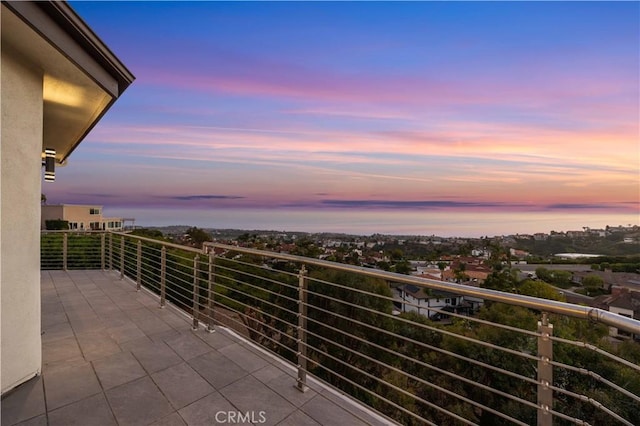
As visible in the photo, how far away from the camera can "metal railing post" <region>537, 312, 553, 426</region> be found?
57.5 inches

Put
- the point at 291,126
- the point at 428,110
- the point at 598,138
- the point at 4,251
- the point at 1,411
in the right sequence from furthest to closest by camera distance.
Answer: the point at 291,126 < the point at 428,110 < the point at 598,138 < the point at 4,251 < the point at 1,411

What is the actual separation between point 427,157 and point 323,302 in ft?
25.6

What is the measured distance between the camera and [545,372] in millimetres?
1473

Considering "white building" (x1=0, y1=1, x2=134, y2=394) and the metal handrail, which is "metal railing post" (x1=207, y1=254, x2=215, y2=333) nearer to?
"white building" (x1=0, y1=1, x2=134, y2=394)

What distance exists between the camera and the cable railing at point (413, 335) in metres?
1.49

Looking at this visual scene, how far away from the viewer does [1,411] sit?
2.28 m

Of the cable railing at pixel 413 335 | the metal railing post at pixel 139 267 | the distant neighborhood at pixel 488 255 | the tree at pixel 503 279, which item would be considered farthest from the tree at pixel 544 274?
the metal railing post at pixel 139 267

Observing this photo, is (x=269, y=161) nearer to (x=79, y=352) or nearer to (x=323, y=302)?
(x=323, y=302)

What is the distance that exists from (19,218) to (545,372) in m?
3.63

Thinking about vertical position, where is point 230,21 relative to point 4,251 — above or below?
above

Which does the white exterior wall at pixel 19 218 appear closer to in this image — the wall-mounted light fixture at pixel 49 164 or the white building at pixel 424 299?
the white building at pixel 424 299

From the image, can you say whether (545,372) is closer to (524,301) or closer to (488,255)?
(524,301)

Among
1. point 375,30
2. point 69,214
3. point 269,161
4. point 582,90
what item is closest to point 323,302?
point 269,161

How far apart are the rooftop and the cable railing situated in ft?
0.62
